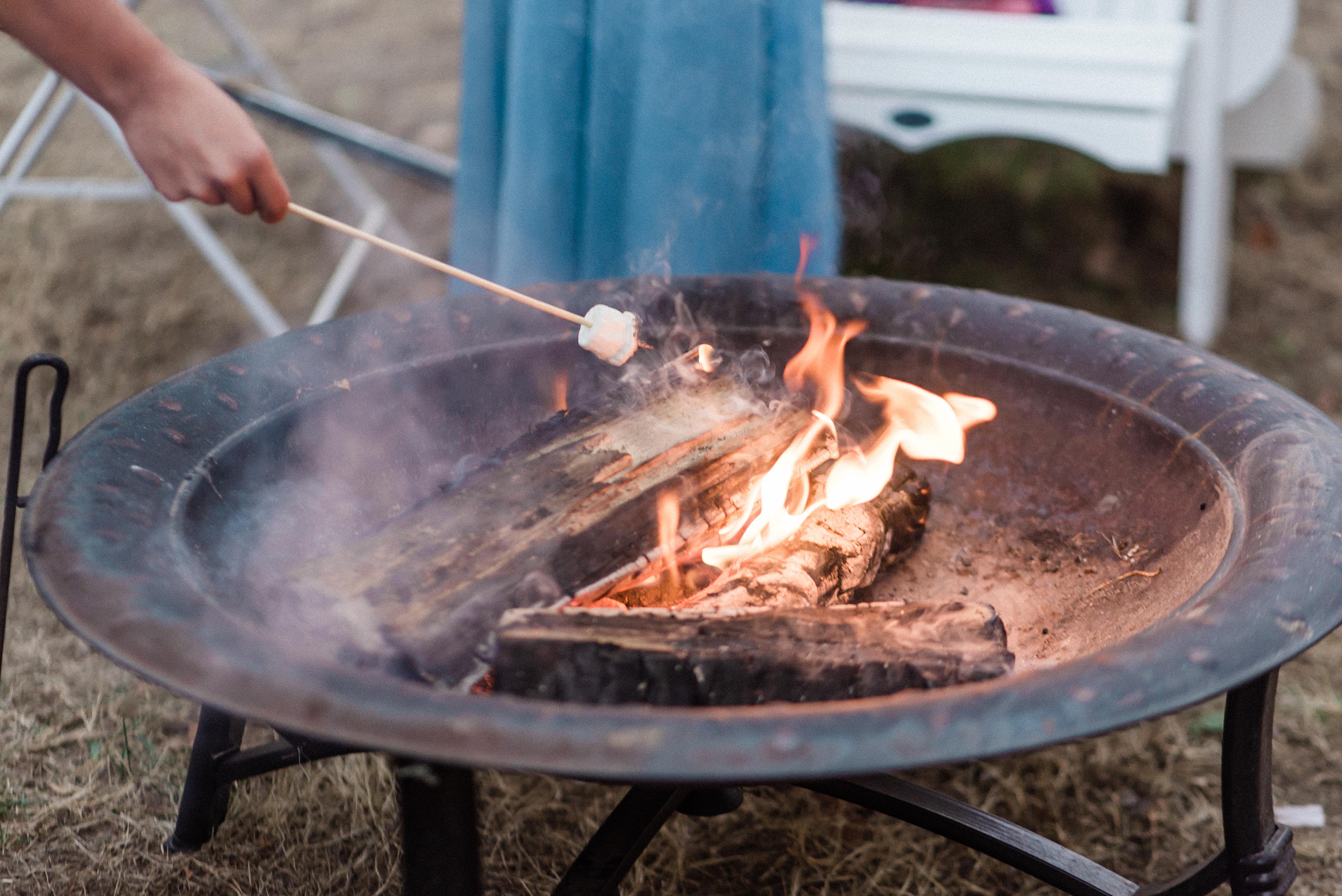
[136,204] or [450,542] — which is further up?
[450,542]

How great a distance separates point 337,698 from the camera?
0.78m

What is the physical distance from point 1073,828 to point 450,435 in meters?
1.12

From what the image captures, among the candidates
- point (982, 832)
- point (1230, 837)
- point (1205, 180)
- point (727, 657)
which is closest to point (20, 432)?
point (727, 657)

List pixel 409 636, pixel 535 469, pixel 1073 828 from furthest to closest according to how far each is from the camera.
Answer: pixel 1073 828 < pixel 535 469 < pixel 409 636

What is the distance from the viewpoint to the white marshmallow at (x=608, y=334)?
51.0 inches

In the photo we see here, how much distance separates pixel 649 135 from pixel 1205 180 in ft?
5.78

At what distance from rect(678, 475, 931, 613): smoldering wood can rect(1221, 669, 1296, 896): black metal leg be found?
42 cm

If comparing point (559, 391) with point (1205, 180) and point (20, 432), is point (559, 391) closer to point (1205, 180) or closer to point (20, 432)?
point (20, 432)

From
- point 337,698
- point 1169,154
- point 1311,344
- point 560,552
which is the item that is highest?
point 337,698

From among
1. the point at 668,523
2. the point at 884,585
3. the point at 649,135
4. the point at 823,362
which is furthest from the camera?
the point at 649,135

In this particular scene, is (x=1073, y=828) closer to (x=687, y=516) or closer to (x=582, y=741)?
(x=687, y=516)

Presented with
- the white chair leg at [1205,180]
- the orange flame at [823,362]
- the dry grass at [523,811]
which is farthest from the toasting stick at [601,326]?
the white chair leg at [1205,180]

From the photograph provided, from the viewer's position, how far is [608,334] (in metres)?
1.30

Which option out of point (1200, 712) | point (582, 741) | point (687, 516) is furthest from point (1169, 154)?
point (582, 741)
